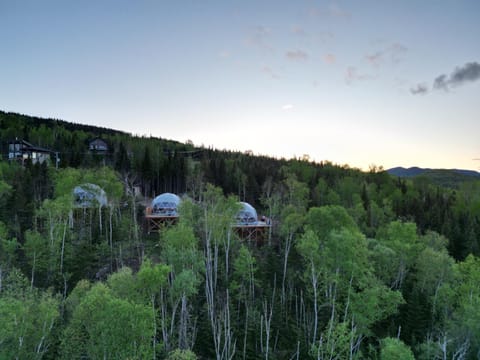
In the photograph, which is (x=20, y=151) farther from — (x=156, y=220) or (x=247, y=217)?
(x=247, y=217)

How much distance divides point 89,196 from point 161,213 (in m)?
11.5

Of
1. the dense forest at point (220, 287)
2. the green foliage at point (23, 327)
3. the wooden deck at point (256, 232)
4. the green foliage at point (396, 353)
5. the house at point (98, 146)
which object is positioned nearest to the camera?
the green foliage at point (23, 327)

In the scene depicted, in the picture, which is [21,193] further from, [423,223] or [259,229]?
[423,223]

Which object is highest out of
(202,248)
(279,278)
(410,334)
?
(202,248)

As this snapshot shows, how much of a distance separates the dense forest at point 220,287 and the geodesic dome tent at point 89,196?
1579 mm

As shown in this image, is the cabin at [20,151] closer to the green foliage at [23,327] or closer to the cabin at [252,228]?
the cabin at [252,228]

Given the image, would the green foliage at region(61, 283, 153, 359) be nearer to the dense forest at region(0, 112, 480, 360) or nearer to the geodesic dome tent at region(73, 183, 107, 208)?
the dense forest at region(0, 112, 480, 360)

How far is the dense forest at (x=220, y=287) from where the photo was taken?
20.6 meters

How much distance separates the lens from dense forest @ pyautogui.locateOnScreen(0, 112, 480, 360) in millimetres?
20578

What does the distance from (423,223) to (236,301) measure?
45501 millimetres

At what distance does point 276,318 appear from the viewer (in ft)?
101

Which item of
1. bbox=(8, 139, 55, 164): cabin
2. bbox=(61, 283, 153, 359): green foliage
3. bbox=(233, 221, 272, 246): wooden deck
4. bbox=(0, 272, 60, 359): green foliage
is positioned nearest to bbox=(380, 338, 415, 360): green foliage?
bbox=(61, 283, 153, 359): green foliage

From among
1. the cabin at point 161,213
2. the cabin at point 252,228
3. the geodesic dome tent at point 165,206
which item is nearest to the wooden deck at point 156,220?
the cabin at point 161,213

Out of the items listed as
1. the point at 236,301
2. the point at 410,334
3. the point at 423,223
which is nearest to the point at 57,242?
the point at 236,301
